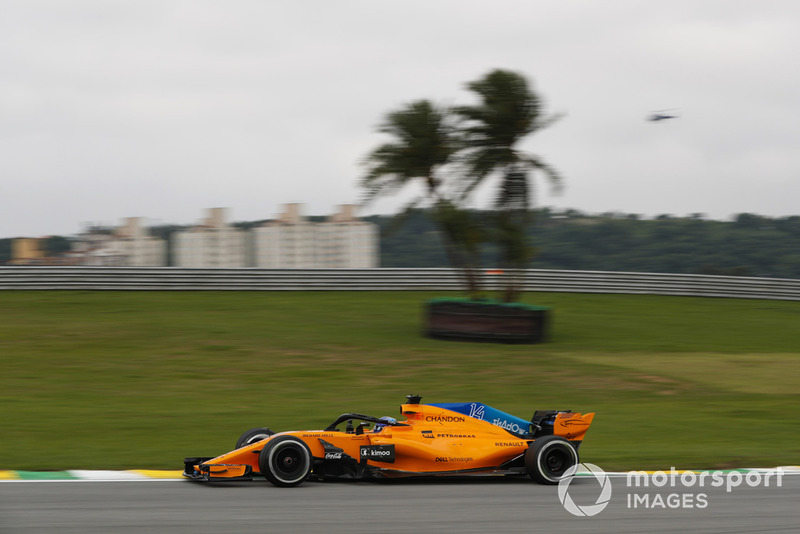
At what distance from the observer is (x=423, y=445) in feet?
22.5

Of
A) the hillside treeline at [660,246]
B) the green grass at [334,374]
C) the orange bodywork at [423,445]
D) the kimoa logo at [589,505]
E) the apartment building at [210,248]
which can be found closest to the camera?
the kimoa logo at [589,505]

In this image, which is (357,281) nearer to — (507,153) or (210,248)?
(210,248)

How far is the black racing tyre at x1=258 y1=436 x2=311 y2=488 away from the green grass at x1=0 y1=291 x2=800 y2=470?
174 centimetres

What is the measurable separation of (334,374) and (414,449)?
726 cm

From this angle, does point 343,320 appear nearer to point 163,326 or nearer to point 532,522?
point 163,326

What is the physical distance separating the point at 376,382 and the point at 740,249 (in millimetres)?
24247

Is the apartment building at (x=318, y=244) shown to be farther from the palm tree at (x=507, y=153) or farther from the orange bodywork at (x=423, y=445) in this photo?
the orange bodywork at (x=423, y=445)

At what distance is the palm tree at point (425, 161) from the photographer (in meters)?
19.0

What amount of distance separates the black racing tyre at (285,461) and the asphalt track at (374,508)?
83 millimetres

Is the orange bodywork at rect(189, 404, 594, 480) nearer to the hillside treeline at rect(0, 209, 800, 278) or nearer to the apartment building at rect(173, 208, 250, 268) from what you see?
the hillside treeline at rect(0, 209, 800, 278)

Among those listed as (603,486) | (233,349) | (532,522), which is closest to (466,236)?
(233,349)

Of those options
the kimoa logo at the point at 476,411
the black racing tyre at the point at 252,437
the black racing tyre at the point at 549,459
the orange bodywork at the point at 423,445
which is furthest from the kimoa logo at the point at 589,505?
the black racing tyre at the point at 252,437

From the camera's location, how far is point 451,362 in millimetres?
15609

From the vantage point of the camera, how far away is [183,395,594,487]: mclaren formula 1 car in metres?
6.44
